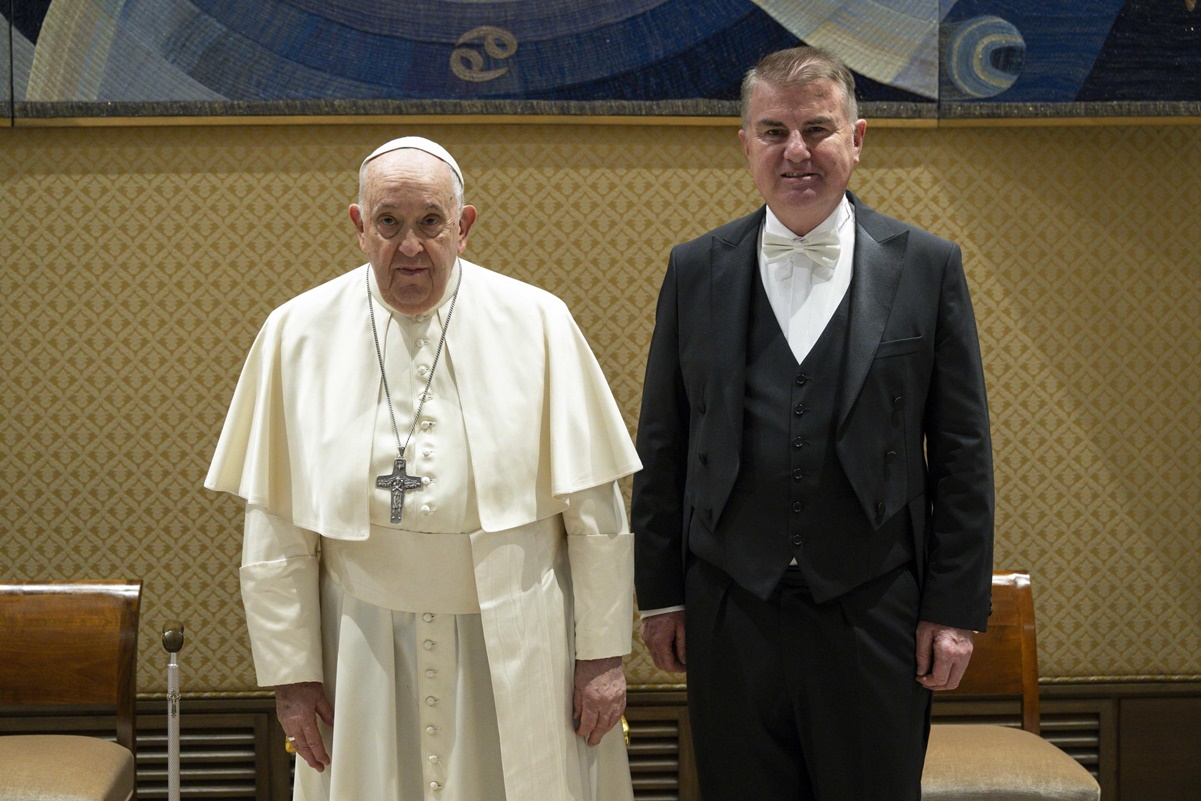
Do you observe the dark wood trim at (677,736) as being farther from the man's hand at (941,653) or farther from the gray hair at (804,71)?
the gray hair at (804,71)

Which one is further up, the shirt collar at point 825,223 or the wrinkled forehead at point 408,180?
the wrinkled forehead at point 408,180

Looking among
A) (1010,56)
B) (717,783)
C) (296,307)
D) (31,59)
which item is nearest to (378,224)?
(296,307)

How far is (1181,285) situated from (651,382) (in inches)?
87.7

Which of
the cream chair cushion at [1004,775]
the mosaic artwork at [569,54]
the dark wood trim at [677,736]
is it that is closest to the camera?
the cream chair cushion at [1004,775]

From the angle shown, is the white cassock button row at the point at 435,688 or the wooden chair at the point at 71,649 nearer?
the white cassock button row at the point at 435,688

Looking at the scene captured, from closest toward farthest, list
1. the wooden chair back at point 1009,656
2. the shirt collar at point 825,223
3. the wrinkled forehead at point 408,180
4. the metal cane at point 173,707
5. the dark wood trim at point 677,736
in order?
the wrinkled forehead at point 408,180 < the shirt collar at point 825,223 < the metal cane at point 173,707 < the wooden chair back at point 1009,656 < the dark wood trim at point 677,736

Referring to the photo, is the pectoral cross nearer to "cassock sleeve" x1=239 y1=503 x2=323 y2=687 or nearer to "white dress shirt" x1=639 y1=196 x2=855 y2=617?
"cassock sleeve" x1=239 y1=503 x2=323 y2=687

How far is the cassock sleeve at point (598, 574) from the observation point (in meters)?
2.45

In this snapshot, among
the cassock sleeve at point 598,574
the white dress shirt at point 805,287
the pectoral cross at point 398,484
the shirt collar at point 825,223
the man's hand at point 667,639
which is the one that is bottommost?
the man's hand at point 667,639

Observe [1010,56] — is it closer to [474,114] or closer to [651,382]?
[474,114]

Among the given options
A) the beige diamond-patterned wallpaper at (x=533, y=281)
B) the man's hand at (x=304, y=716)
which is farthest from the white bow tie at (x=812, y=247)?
the beige diamond-patterned wallpaper at (x=533, y=281)

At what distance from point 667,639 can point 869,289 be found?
0.84m

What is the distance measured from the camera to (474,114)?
12.2ft

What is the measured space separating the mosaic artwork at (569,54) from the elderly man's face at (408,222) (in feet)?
4.70
